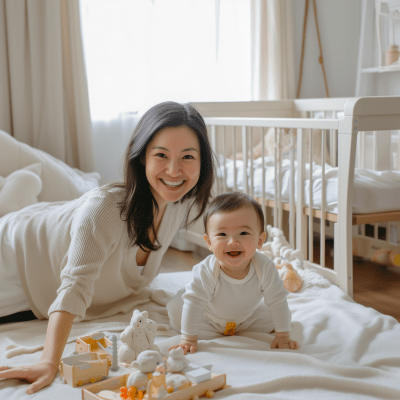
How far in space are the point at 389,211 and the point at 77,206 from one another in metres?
1.16

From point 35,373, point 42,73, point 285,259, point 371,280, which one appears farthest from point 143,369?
point 42,73

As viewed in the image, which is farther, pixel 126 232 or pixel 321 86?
pixel 321 86

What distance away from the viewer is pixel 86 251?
1176 mm

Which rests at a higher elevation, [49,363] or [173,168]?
[173,168]

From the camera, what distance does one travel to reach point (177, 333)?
1.34 metres

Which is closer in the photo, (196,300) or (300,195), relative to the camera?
(196,300)

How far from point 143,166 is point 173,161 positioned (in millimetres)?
116

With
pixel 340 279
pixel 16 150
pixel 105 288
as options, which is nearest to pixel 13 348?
pixel 105 288

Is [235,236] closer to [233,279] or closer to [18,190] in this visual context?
[233,279]

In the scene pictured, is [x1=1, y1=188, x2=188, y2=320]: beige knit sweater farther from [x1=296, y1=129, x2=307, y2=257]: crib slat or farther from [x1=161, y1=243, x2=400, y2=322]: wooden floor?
[x1=161, y1=243, x2=400, y2=322]: wooden floor

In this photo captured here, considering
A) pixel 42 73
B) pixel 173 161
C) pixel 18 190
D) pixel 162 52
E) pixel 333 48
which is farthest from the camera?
pixel 333 48

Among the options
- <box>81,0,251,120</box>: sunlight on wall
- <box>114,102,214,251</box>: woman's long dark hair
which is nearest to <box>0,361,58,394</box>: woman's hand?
<box>114,102,214,251</box>: woman's long dark hair

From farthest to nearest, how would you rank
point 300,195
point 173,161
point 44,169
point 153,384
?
point 44,169, point 300,195, point 173,161, point 153,384

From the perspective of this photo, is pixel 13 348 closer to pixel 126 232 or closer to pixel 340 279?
pixel 126 232
